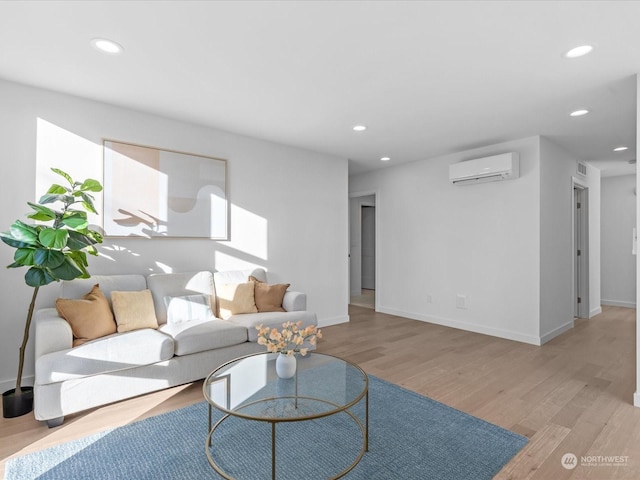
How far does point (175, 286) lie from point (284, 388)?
1.79m

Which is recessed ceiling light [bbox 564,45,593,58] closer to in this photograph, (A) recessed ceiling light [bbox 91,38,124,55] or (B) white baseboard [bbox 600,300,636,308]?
(A) recessed ceiling light [bbox 91,38,124,55]

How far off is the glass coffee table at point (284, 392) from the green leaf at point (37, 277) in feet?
4.40

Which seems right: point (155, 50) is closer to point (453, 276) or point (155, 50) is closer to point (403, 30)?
point (403, 30)


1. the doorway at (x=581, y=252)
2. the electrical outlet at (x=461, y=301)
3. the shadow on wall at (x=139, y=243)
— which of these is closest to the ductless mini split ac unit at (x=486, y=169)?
the electrical outlet at (x=461, y=301)

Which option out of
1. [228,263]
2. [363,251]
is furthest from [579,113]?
→ [363,251]

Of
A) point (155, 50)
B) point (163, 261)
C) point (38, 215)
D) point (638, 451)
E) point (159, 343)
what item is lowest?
point (638, 451)

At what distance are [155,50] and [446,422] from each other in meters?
3.18

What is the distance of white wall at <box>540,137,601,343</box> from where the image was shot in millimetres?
4375

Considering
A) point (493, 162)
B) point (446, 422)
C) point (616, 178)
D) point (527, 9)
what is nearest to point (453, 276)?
point (493, 162)

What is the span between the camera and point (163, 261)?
3.69 meters

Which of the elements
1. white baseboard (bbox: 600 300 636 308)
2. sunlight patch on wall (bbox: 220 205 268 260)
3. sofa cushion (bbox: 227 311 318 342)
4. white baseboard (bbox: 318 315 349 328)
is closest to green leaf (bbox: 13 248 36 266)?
sofa cushion (bbox: 227 311 318 342)

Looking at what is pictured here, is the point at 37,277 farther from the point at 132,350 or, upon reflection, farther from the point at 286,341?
the point at 286,341

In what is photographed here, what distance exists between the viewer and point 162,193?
145 inches

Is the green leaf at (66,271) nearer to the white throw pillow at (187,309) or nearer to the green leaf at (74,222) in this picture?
the green leaf at (74,222)
